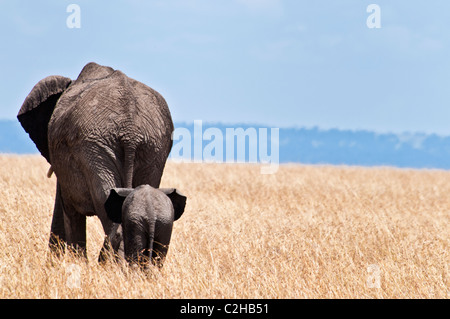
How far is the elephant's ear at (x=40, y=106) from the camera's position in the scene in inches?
320

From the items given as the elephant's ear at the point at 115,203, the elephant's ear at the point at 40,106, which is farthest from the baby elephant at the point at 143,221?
the elephant's ear at the point at 40,106

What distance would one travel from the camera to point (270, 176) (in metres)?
20.0

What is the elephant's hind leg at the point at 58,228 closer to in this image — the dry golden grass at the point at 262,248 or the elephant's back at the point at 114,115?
the dry golden grass at the point at 262,248

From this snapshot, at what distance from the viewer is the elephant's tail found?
661 centimetres

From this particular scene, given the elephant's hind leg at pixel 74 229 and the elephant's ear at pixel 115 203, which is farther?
the elephant's hind leg at pixel 74 229

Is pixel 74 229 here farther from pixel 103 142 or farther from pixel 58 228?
pixel 103 142

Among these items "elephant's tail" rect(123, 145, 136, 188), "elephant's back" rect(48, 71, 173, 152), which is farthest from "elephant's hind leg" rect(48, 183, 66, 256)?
"elephant's tail" rect(123, 145, 136, 188)

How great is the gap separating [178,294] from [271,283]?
42.2 inches

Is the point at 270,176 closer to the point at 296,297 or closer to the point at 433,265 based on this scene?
the point at 433,265

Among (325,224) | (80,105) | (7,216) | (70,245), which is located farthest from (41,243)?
(325,224)

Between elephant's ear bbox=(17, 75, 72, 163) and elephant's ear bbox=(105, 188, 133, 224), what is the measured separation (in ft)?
7.98

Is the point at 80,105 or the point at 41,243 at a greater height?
the point at 80,105

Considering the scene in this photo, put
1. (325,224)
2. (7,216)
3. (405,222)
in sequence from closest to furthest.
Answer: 1. (7,216)
2. (325,224)
3. (405,222)
